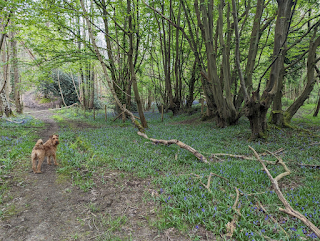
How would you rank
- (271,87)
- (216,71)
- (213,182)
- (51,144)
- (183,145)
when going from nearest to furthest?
(213,182), (51,144), (183,145), (271,87), (216,71)

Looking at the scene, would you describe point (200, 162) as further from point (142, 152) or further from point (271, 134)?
point (271, 134)

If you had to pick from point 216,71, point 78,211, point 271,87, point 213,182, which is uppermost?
point 216,71

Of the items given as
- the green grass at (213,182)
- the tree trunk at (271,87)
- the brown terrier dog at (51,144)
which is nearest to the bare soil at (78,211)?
the green grass at (213,182)

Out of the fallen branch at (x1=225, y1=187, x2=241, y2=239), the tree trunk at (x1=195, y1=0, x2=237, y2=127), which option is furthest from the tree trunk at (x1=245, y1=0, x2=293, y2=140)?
the fallen branch at (x1=225, y1=187, x2=241, y2=239)

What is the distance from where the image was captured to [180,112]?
1850 cm

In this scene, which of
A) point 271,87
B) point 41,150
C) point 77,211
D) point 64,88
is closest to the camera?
point 77,211

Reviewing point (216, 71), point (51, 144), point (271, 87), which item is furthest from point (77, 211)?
point (216, 71)

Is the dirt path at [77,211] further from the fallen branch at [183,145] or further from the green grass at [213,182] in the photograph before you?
the fallen branch at [183,145]

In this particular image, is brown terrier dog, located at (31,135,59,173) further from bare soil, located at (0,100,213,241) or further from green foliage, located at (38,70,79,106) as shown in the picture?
green foliage, located at (38,70,79,106)

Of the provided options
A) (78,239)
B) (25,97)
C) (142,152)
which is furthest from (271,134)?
(25,97)

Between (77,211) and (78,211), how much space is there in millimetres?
17

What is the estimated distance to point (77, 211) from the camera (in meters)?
3.05

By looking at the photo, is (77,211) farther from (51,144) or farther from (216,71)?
(216,71)

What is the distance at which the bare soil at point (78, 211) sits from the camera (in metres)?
2.51
